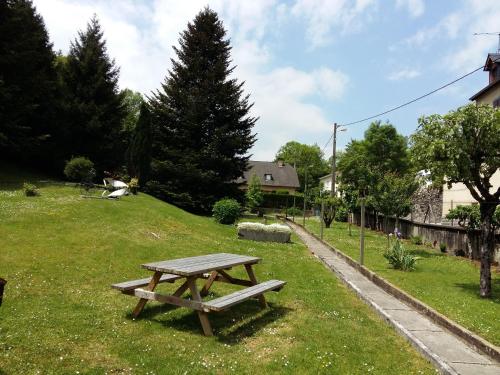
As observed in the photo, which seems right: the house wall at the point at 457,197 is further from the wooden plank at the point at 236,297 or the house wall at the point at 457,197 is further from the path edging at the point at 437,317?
the wooden plank at the point at 236,297

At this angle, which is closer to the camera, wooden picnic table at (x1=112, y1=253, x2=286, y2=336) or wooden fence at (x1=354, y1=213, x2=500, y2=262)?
wooden picnic table at (x1=112, y1=253, x2=286, y2=336)

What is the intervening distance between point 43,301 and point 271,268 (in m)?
6.17

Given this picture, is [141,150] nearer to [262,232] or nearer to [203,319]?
[262,232]

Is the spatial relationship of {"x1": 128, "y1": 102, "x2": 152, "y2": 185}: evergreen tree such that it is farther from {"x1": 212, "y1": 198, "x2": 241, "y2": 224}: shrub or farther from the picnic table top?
the picnic table top

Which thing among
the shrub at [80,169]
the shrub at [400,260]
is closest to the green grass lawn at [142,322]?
the shrub at [400,260]

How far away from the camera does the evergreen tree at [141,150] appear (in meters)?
28.5

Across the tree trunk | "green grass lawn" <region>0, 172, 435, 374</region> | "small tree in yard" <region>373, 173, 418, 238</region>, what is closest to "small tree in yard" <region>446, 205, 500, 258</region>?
"small tree in yard" <region>373, 173, 418, 238</region>

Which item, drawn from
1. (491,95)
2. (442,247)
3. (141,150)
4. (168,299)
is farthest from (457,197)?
(168,299)

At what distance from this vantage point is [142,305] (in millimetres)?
6898

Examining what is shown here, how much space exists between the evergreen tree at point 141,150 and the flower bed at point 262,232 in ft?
41.0

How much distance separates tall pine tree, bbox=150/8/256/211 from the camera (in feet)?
101

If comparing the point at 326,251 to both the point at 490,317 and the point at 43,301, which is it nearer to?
the point at 490,317

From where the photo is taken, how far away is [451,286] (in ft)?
35.6

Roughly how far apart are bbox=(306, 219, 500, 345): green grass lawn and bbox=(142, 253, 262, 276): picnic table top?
3855 millimetres
